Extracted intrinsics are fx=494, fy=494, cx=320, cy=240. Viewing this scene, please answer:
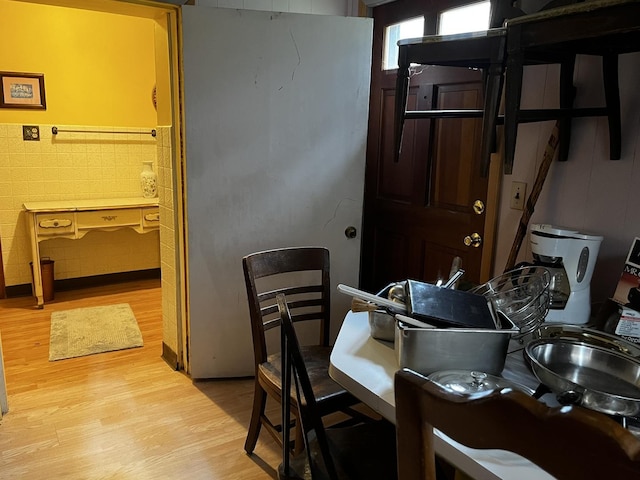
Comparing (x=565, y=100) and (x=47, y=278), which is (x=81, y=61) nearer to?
(x=47, y=278)

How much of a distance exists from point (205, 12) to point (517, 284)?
1793mm

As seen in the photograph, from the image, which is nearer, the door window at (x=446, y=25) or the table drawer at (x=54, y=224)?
the door window at (x=446, y=25)

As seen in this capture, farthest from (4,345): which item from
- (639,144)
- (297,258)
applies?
(639,144)

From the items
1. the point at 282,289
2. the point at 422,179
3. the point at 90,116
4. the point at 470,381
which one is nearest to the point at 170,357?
the point at 282,289

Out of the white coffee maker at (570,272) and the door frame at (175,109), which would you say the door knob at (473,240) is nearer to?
the white coffee maker at (570,272)

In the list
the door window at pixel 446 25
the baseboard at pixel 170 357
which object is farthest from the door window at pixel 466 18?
the baseboard at pixel 170 357

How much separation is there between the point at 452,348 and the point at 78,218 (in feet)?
11.1

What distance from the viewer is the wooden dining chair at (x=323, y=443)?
1147 mm

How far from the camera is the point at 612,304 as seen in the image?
1.53 m

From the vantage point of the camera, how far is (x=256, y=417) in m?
2.04

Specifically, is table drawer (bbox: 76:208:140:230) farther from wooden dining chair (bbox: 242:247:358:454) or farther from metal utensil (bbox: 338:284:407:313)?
metal utensil (bbox: 338:284:407:313)

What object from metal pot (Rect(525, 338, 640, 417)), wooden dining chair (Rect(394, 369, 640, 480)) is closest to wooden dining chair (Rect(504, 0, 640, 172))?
metal pot (Rect(525, 338, 640, 417))

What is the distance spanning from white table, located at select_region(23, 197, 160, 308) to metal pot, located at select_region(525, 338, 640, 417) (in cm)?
299

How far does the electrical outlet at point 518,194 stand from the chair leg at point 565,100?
0.21m
